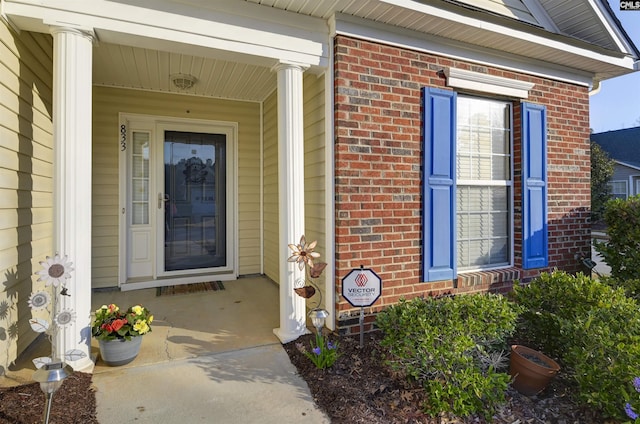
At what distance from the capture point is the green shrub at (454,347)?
204 cm

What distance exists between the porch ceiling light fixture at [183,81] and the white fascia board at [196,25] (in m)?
1.28

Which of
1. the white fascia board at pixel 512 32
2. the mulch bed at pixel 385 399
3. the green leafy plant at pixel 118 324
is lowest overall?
the mulch bed at pixel 385 399

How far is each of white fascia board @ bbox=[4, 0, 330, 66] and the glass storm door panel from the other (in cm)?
213

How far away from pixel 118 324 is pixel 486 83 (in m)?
3.94

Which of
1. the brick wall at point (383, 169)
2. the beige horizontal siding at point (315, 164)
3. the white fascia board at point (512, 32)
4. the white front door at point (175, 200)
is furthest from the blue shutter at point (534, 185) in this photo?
the white front door at point (175, 200)

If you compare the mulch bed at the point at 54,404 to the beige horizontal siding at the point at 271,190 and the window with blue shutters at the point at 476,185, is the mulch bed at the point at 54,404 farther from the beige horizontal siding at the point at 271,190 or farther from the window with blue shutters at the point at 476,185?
the window with blue shutters at the point at 476,185

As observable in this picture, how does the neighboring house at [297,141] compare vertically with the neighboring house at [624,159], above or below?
below

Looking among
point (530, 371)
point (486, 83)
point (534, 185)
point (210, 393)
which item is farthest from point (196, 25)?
point (534, 185)

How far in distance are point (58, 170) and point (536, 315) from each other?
3.68 m

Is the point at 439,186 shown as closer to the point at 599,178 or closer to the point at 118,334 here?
the point at 118,334

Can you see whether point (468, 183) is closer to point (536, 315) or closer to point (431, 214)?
point (431, 214)

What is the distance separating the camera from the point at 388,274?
127 inches

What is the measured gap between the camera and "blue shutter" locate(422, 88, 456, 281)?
3334mm

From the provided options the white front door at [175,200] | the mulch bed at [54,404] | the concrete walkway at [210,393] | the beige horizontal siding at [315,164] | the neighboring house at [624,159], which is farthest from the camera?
the neighboring house at [624,159]
